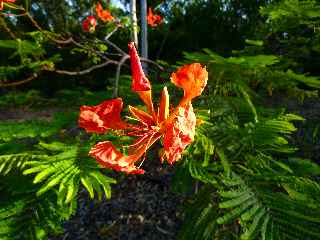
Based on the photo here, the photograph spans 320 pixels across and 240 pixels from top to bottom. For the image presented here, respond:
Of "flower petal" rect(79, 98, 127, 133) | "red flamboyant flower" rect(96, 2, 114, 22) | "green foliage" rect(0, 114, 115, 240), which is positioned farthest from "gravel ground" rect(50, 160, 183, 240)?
"flower petal" rect(79, 98, 127, 133)

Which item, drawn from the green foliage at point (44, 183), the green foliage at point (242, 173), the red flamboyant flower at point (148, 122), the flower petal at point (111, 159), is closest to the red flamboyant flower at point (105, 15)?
the green foliage at point (242, 173)

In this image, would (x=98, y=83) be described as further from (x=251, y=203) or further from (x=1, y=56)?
(x=251, y=203)

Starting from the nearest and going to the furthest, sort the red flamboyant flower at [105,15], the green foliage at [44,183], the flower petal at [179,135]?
the flower petal at [179,135]
the green foliage at [44,183]
the red flamboyant flower at [105,15]

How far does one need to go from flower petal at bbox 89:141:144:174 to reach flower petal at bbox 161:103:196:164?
82 millimetres

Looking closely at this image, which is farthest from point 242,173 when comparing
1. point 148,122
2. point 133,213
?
point 133,213

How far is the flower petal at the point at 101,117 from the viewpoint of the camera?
3.75 ft

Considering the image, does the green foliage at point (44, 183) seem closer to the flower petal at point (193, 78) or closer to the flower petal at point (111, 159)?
the flower petal at point (111, 159)

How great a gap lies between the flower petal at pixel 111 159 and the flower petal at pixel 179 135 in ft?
0.27

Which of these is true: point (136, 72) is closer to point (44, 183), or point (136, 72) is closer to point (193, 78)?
point (193, 78)

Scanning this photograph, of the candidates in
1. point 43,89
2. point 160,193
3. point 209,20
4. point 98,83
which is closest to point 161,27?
point 209,20

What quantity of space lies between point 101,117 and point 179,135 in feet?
0.81

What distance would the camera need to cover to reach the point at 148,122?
1.17 metres

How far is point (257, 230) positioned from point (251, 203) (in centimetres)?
10

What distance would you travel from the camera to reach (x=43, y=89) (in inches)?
470
